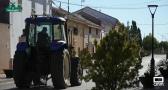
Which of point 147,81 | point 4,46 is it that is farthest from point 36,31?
point 4,46

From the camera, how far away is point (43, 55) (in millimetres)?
23719

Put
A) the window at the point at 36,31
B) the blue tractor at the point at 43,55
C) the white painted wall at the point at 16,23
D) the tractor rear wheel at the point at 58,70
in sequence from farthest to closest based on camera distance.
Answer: the white painted wall at the point at 16,23 → the window at the point at 36,31 → the blue tractor at the point at 43,55 → the tractor rear wheel at the point at 58,70

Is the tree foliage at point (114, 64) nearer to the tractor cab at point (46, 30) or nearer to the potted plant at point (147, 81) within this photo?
the potted plant at point (147, 81)

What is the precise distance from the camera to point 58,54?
22891mm

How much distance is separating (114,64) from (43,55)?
11.1m

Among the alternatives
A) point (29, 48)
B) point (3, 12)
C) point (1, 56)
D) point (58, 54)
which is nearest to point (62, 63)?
point (58, 54)

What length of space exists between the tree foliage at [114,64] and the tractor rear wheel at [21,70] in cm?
1037

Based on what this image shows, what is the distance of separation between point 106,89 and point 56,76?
9.74 m

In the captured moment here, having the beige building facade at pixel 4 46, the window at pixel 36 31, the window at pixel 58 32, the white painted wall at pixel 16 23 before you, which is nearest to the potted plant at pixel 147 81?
the window at pixel 58 32

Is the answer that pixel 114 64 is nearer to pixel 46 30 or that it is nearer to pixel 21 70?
pixel 21 70

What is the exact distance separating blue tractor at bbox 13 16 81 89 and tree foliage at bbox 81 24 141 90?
953cm

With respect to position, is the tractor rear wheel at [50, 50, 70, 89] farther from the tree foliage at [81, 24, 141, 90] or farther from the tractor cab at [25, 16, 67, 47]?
the tree foliage at [81, 24, 141, 90]

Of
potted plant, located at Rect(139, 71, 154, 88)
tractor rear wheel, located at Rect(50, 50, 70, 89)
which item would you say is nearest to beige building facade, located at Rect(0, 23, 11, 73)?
tractor rear wheel, located at Rect(50, 50, 70, 89)

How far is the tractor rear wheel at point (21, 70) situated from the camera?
2328 centimetres
